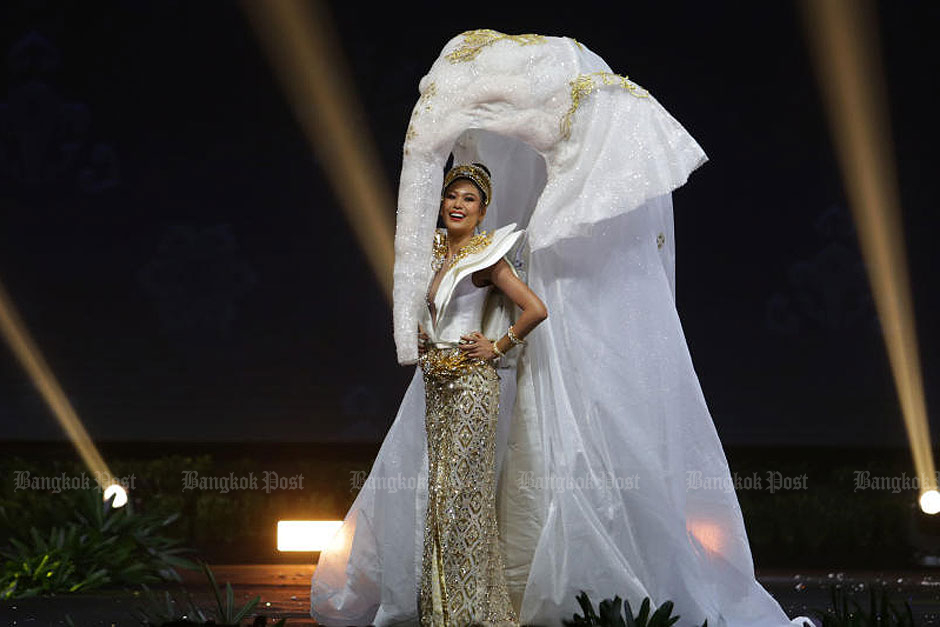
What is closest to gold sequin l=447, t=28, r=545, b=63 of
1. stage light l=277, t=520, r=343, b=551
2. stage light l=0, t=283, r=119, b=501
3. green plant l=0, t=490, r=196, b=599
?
stage light l=277, t=520, r=343, b=551

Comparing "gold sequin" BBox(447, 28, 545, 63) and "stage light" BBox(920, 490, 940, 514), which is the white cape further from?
"stage light" BBox(920, 490, 940, 514)

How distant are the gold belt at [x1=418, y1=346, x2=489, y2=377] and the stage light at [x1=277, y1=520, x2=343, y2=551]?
178cm

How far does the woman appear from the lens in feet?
11.0

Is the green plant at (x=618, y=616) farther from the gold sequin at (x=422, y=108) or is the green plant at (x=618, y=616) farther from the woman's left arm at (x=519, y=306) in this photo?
the gold sequin at (x=422, y=108)

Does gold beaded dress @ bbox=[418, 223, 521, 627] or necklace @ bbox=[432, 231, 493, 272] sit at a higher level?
necklace @ bbox=[432, 231, 493, 272]

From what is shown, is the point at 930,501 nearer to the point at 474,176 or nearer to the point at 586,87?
the point at 586,87

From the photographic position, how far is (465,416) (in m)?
3.39

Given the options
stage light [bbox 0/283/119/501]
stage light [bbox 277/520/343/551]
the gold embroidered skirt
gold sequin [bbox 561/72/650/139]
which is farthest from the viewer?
stage light [bbox 0/283/119/501]

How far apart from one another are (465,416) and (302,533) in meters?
1.97

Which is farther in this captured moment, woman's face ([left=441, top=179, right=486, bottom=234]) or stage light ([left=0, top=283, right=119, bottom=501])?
stage light ([left=0, top=283, right=119, bottom=501])

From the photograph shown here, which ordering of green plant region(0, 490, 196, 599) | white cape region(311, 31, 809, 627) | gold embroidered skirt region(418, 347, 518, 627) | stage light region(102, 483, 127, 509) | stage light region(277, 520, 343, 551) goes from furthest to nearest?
stage light region(102, 483, 127, 509) → stage light region(277, 520, 343, 551) → green plant region(0, 490, 196, 599) → white cape region(311, 31, 809, 627) → gold embroidered skirt region(418, 347, 518, 627)

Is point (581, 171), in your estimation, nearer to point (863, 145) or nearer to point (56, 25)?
point (863, 145)

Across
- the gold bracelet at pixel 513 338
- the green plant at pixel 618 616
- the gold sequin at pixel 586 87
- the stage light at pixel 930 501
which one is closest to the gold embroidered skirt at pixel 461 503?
the gold bracelet at pixel 513 338

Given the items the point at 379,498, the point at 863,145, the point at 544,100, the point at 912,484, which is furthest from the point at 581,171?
the point at 863,145
